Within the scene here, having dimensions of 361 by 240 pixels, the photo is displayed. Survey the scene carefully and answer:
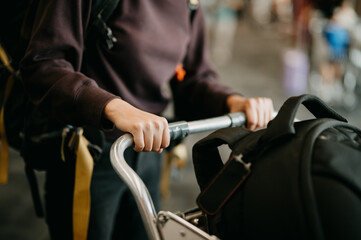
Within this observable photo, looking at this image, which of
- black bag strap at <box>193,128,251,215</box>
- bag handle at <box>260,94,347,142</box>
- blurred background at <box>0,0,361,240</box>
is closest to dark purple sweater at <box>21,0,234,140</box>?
black bag strap at <box>193,128,251,215</box>

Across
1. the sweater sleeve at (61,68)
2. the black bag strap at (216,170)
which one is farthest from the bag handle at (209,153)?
the sweater sleeve at (61,68)

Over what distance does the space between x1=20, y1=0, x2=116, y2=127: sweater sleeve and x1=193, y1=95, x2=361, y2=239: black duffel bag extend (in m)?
0.25

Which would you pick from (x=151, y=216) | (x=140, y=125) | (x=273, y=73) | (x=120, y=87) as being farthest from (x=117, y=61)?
(x=273, y=73)

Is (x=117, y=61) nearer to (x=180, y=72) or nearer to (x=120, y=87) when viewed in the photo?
(x=120, y=87)

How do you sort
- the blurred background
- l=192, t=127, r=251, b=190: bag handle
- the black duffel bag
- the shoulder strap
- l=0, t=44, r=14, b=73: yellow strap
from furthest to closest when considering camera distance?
the blurred background
l=0, t=44, r=14, b=73: yellow strap
the shoulder strap
l=192, t=127, r=251, b=190: bag handle
the black duffel bag

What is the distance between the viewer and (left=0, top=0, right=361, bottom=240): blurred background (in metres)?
1.99

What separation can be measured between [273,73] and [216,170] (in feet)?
13.8

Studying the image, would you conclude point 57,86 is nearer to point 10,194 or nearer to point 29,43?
point 29,43

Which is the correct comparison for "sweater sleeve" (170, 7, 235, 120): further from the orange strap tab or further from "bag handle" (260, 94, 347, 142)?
"bag handle" (260, 94, 347, 142)

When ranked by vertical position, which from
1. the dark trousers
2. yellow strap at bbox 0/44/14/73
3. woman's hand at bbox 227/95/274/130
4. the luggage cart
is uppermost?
yellow strap at bbox 0/44/14/73

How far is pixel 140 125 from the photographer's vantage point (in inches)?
25.3

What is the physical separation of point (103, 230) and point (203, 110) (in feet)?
1.44

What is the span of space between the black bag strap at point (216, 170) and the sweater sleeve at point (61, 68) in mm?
210

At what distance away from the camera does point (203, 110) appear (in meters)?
1.08
